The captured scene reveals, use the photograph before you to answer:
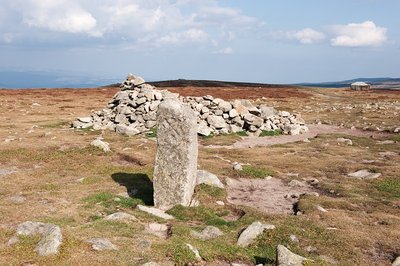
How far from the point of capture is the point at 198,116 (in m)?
45.2

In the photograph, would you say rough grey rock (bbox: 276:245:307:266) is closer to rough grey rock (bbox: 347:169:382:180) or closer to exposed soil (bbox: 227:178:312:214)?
exposed soil (bbox: 227:178:312:214)

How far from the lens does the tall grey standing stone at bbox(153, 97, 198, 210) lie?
1950 centimetres

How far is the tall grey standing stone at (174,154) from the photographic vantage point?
64.0ft

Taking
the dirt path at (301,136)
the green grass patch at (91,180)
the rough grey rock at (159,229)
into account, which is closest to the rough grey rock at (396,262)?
the rough grey rock at (159,229)

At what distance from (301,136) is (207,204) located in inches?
1039

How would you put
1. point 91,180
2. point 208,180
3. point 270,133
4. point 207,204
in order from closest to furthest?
point 207,204 < point 208,180 < point 91,180 < point 270,133

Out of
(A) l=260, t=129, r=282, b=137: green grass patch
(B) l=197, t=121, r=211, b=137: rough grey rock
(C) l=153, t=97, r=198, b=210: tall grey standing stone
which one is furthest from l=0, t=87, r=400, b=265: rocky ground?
(A) l=260, t=129, r=282, b=137: green grass patch

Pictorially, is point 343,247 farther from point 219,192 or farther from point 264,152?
point 264,152

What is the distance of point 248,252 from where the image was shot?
48.6 ft

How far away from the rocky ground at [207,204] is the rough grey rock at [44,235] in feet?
0.14

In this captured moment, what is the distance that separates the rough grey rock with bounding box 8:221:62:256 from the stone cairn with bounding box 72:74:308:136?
1033 inches

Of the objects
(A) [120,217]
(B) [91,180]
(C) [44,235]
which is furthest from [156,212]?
(B) [91,180]

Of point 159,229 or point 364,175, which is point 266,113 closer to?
point 364,175

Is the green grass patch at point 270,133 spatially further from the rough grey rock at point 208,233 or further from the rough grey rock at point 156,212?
the rough grey rock at point 208,233
